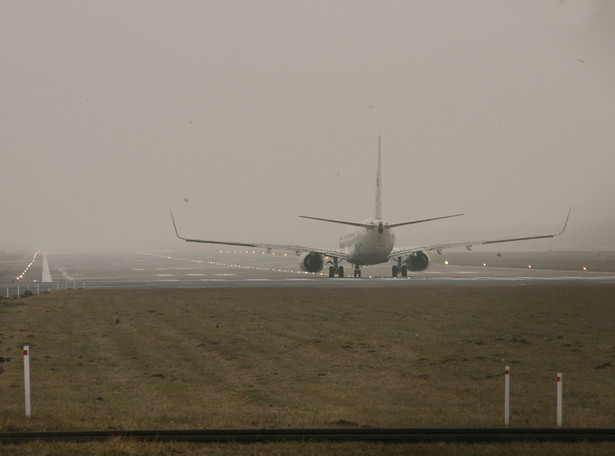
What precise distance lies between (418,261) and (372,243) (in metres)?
11.0

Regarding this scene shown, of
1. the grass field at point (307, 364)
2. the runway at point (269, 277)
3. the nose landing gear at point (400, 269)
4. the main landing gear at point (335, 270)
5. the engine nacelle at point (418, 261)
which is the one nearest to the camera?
the grass field at point (307, 364)

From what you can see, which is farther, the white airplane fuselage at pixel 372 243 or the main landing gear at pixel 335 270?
the main landing gear at pixel 335 270

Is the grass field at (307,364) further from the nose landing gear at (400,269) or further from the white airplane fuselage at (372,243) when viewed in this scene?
the nose landing gear at (400,269)

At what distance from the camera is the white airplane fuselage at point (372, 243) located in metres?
70.6

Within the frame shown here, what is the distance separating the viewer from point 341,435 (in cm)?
1523

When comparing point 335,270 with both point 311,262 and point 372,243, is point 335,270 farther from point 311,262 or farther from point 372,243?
point 372,243

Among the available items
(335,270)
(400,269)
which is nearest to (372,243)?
(335,270)

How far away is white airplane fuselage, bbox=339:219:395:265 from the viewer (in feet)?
232

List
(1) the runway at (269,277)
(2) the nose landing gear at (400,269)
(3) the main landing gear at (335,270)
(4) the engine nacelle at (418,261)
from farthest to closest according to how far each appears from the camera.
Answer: (4) the engine nacelle at (418,261) → (2) the nose landing gear at (400,269) → (3) the main landing gear at (335,270) → (1) the runway at (269,277)

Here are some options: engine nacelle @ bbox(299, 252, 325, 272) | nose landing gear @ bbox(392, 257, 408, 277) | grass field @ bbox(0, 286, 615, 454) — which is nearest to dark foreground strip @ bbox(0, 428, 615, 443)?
grass field @ bbox(0, 286, 615, 454)

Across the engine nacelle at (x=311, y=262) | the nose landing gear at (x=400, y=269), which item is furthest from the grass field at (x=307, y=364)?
the nose landing gear at (x=400, y=269)

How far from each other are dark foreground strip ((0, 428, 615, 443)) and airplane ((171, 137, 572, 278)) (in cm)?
5114

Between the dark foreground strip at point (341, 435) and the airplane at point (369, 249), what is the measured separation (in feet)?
168

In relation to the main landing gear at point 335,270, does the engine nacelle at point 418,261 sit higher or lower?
higher
